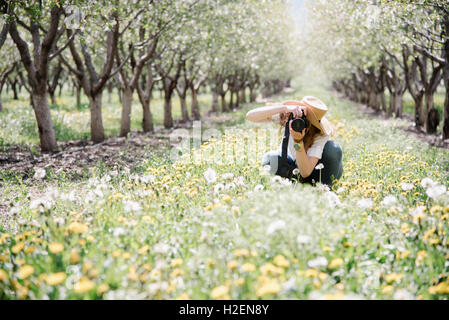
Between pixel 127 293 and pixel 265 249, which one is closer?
pixel 127 293

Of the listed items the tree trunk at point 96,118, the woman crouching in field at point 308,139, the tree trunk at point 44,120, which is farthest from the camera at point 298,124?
the tree trunk at point 96,118

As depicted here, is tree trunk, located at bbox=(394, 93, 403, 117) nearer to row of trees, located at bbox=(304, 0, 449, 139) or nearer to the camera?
row of trees, located at bbox=(304, 0, 449, 139)

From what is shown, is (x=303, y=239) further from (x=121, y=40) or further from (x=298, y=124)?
(x=121, y=40)

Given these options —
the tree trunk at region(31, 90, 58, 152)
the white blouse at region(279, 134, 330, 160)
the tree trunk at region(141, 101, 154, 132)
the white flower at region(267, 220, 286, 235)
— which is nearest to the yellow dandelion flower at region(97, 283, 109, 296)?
the white flower at region(267, 220, 286, 235)

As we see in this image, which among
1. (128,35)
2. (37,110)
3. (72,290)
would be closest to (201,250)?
(72,290)

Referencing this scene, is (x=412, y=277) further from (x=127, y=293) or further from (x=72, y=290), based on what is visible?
Result: (x=72, y=290)

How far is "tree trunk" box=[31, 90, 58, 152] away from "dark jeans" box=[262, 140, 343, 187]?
733 centimetres

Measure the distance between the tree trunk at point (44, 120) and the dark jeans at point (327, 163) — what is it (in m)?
7.33

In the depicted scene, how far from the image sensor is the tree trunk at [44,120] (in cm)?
952

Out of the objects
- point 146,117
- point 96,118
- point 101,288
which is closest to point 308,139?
point 101,288

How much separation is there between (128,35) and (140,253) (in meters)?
12.8

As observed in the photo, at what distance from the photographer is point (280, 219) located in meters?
2.83

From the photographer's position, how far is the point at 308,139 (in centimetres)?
487

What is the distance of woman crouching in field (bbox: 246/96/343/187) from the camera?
178 inches
